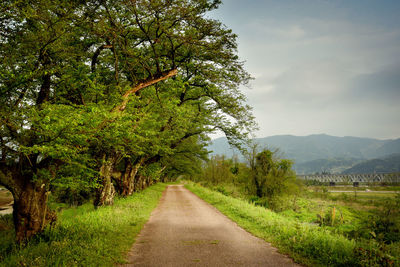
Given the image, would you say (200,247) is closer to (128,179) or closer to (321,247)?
(321,247)

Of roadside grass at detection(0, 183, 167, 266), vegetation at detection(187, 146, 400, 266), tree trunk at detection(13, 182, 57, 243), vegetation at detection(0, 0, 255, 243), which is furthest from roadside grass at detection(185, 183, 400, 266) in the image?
tree trunk at detection(13, 182, 57, 243)

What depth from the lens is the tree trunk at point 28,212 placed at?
7.27 meters

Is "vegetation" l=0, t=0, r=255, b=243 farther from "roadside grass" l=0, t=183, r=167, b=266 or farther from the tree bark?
the tree bark

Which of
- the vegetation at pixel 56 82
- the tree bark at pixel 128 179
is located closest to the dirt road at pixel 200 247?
the vegetation at pixel 56 82

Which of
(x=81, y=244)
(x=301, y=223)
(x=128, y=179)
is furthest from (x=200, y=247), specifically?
(x=128, y=179)

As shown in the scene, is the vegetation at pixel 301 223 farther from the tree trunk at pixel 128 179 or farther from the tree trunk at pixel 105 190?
the tree trunk at pixel 128 179

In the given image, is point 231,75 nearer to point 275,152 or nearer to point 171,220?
point 171,220

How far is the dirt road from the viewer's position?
18.5 ft

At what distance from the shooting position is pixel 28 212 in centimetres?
734

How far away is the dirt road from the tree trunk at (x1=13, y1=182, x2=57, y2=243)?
361 centimetres

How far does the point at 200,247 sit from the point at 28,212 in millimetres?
5991

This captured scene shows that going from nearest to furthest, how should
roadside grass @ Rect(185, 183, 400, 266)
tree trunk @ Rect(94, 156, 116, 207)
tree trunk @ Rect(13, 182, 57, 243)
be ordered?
roadside grass @ Rect(185, 183, 400, 266) < tree trunk @ Rect(13, 182, 57, 243) < tree trunk @ Rect(94, 156, 116, 207)

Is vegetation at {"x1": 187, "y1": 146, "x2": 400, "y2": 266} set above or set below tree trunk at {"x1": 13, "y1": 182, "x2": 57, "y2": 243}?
below

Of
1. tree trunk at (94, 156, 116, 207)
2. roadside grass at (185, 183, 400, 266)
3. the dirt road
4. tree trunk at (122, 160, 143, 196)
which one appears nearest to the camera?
roadside grass at (185, 183, 400, 266)
